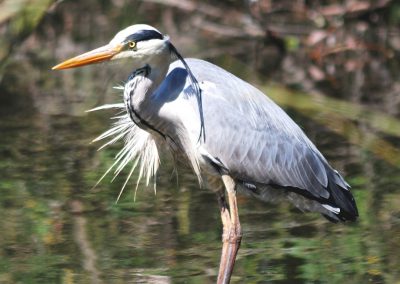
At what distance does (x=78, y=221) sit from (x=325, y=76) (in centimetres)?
548

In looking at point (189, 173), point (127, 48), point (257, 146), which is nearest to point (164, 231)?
point (257, 146)

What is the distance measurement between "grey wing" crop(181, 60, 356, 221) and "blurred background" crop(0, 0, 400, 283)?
1.53 feet

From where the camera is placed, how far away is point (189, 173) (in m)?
8.20

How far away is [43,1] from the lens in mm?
6195

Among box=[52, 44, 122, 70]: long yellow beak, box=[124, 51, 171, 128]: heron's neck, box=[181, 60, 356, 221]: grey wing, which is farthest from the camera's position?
box=[181, 60, 356, 221]: grey wing

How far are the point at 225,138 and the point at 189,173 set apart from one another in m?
2.34

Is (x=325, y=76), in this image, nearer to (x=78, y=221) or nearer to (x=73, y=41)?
(x=73, y=41)

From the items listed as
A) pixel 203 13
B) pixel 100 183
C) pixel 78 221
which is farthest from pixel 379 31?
pixel 78 221

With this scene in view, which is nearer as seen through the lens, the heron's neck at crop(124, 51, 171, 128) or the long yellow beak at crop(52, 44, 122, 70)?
the long yellow beak at crop(52, 44, 122, 70)

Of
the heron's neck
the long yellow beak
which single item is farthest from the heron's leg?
the long yellow beak

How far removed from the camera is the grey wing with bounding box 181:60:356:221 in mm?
5895

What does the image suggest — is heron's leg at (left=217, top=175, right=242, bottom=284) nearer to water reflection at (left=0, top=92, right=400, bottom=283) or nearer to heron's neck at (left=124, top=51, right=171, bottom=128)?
water reflection at (left=0, top=92, right=400, bottom=283)

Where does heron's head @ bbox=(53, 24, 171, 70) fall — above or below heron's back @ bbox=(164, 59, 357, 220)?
above

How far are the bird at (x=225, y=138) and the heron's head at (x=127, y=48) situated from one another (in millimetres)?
29
